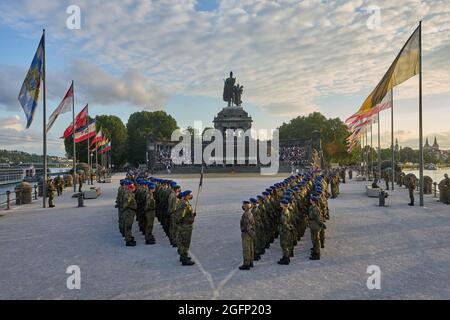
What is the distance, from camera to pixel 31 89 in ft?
65.8

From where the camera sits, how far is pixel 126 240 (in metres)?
11.9

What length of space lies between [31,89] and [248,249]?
51.9ft

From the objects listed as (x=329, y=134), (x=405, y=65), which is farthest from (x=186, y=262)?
(x=329, y=134)

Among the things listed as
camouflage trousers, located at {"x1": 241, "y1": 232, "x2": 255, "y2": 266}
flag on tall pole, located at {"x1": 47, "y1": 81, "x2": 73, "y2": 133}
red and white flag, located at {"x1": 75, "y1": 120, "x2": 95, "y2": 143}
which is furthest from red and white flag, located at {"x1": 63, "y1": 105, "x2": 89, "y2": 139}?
camouflage trousers, located at {"x1": 241, "y1": 232, "x2": 255, "y2": 266}

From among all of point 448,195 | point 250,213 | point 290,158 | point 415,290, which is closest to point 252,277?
point 250,213

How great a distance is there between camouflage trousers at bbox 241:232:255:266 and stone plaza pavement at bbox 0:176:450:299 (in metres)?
0.27

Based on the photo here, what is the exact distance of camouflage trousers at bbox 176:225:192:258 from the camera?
9719 millimetres

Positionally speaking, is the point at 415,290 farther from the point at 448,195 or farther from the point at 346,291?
the point at 448,195

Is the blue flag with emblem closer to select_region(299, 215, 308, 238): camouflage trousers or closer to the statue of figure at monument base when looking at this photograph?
select_region(299, 215, 308, 238): camouflage trousers

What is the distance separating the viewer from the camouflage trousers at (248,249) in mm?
9227

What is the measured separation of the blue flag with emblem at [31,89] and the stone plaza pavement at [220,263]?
583 cm

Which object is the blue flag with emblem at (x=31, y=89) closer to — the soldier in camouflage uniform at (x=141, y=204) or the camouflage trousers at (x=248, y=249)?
the soldier in camouflage uniform at (x=141, y=204)

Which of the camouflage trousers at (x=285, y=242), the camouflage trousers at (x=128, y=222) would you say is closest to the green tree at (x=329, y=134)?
the camouflage trousers at (x=128, y=222)

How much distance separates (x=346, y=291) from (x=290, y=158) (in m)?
64.2
